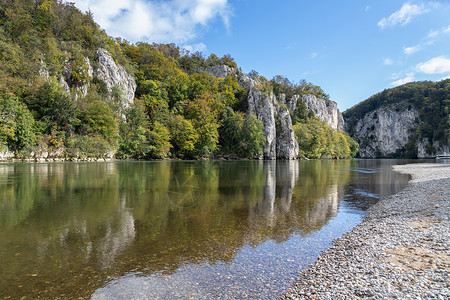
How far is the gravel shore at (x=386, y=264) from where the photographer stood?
13.9 ft

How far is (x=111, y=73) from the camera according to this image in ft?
220

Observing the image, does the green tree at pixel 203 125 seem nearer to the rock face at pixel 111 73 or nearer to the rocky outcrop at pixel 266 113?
the rocky outcrop at pixel 266 113

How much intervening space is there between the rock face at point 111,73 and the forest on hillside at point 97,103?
174 cm

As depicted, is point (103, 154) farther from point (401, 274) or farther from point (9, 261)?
point (401, 274)

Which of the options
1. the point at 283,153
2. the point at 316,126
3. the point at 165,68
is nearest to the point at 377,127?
the point at 316,126

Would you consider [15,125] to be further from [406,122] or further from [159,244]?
[406,122]

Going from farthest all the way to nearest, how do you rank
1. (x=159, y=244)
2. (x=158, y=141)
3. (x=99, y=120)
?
(x=158, y=141) → (x=99, y=120) → (x=159, y=244)

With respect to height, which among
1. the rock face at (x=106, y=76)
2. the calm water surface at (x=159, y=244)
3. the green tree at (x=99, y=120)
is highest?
the rock face at (x=106, y=76)

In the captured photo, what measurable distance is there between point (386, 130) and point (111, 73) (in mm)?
174311

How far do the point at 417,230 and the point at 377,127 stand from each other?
19095cm

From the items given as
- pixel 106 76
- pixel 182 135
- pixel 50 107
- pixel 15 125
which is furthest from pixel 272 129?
pixel 15 125

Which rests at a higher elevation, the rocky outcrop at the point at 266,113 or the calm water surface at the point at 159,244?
the rocky outcrop at the point at 266,113

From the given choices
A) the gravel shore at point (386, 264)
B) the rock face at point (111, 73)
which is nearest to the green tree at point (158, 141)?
the rock face at point (111, 73)

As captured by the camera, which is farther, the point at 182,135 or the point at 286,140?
the point at 286,140
